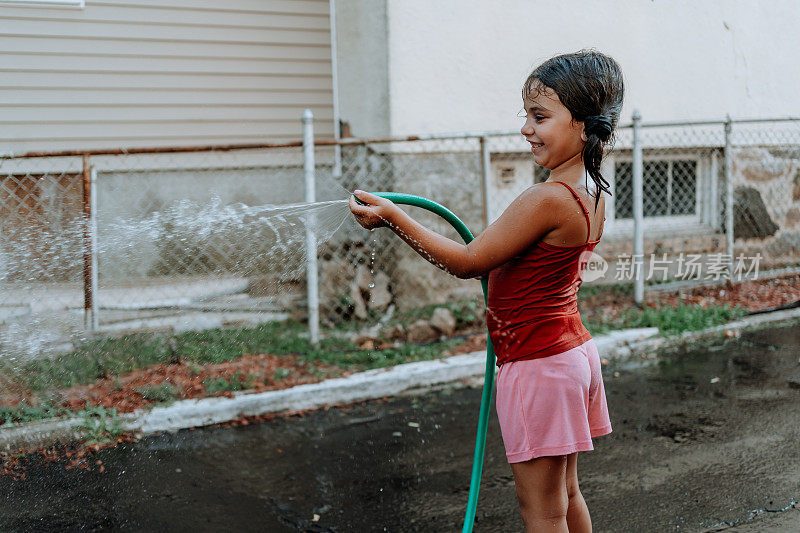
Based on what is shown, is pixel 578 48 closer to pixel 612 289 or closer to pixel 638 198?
pixel 638 198

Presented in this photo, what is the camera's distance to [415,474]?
12.1 ft

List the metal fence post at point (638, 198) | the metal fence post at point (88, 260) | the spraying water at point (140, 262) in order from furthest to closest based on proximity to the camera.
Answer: the metal fence post at point (638, 198)
the spraying water at point (140, 262)
the metal fence post at point (88, 260)

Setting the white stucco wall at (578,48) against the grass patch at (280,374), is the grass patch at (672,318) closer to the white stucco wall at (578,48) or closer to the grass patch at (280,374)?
the white stucco wall at (578,48)

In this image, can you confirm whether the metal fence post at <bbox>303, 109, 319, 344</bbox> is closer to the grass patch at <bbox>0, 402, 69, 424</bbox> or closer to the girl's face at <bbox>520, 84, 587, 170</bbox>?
the grass patch at <bbox>0, 402, 69, 424</bbox>

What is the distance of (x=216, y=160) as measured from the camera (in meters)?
7.17

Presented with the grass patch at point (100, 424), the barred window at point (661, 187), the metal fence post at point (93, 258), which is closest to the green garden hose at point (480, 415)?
the grass patch at point (100, 424)

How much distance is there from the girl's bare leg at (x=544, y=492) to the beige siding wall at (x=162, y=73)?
232 inches

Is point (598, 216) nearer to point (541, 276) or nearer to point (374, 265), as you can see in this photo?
point (541, 276)

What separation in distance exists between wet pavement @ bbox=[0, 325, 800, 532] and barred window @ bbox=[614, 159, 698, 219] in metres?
3.32

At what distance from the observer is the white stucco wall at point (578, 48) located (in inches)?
263

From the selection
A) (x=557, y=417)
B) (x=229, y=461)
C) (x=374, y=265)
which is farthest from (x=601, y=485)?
(x=374, y=265)

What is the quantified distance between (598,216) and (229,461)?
2.68 meters

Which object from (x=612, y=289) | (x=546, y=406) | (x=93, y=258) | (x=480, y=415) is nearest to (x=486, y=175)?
(x=612, y=289)

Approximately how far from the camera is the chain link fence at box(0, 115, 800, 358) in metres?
5.82
